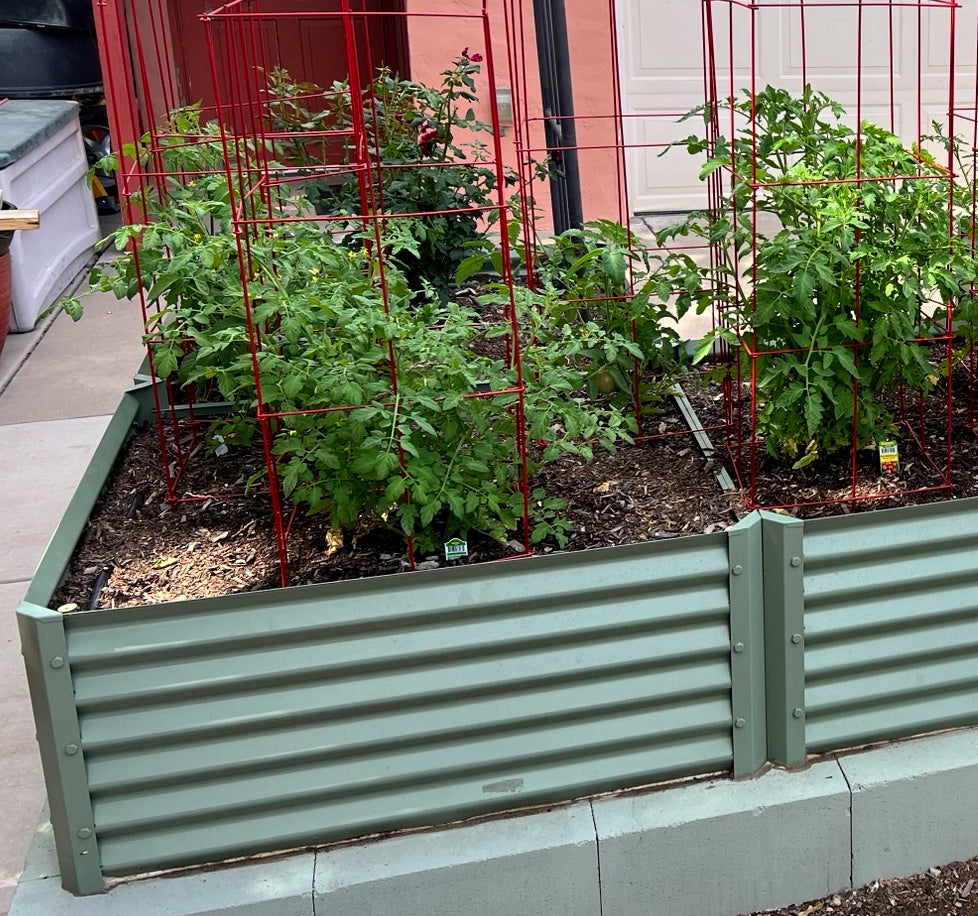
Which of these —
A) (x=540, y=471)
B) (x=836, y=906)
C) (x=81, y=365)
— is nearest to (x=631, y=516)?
(x=540, y=471)

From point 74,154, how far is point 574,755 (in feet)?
20.9

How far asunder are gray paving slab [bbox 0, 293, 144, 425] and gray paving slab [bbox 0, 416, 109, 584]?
0.16 metres

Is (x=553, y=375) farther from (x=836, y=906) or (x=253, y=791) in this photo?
(x=836, y=906)

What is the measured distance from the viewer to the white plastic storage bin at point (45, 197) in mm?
6434

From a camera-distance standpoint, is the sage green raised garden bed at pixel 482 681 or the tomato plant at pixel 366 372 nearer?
the sage green raised garden bed at pixel 482 681

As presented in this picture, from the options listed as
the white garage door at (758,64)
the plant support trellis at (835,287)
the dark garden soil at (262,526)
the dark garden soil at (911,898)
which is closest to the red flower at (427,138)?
the plant support trellis at (835,287)

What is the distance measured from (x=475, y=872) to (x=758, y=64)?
6.58 metres

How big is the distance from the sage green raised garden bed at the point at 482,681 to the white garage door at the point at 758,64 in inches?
217

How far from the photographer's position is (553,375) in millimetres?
2914

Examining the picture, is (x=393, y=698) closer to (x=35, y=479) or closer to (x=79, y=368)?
(x=35, y=479)

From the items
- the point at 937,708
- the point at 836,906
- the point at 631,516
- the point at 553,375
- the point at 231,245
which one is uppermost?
the point at 231,245

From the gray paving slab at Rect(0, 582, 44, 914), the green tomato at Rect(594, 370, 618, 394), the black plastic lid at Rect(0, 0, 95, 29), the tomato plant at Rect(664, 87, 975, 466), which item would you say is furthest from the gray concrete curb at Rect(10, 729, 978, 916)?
the black plastic lid at Rect(0, 0, 95, 29)

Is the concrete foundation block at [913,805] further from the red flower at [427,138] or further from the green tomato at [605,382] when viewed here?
the red flower at [427,138]

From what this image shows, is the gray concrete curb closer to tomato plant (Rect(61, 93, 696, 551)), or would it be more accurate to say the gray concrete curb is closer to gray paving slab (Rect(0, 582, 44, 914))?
gray paving slab (Rect(0, 582, 44, 914))
